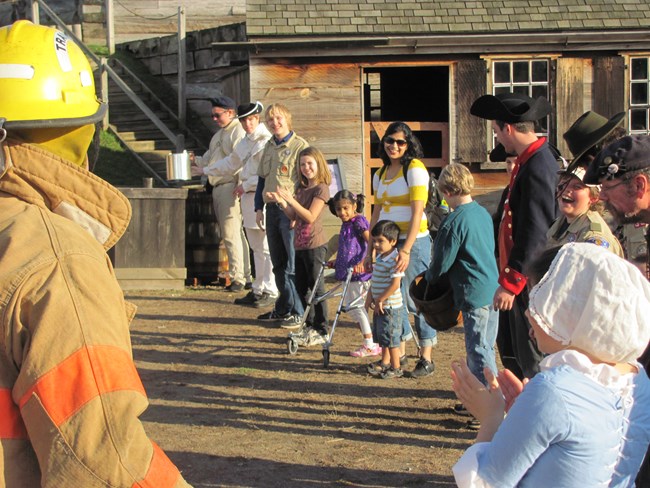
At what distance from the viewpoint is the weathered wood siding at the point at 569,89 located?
13.6 meters

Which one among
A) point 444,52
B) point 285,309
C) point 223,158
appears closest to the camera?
point 285,309

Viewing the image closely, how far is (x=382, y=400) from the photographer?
6664mm

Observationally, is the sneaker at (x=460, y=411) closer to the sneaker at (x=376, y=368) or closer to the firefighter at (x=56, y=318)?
the sneaker at (x=376, y=368)

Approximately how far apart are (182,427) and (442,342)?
10.4ft

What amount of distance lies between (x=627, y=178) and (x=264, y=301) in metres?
7.23

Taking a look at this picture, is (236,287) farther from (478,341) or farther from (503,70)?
(478,341)

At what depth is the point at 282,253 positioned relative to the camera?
9.05m

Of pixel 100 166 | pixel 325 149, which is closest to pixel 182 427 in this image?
pixel 325 149

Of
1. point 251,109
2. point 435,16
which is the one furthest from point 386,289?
Result: point 435,16

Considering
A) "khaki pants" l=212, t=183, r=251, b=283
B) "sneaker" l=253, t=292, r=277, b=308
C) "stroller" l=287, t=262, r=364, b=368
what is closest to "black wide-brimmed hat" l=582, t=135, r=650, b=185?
"stroller" l=287, t=262, r=364, b=368

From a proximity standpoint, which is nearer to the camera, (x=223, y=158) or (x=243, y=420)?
(x=243, y=420)

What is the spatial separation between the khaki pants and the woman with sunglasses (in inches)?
170

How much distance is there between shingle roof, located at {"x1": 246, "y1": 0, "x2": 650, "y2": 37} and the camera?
13.0 m

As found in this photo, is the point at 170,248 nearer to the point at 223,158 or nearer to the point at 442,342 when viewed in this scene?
the point at 223,158
